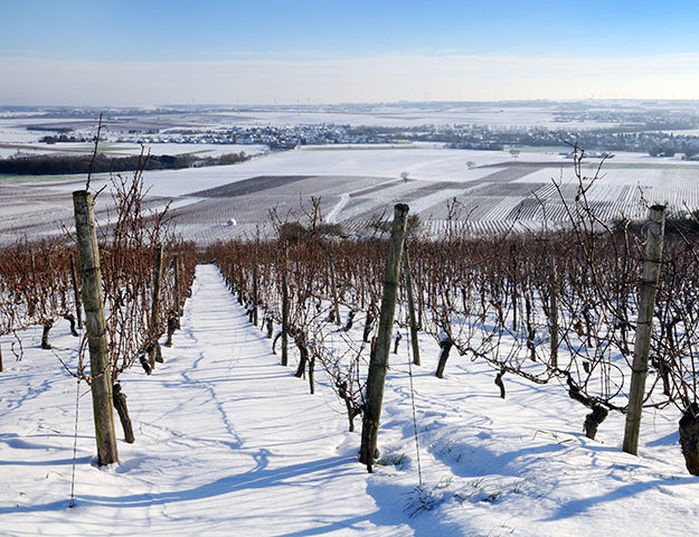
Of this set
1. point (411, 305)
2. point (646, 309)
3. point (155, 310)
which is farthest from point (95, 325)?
point (411, 305)

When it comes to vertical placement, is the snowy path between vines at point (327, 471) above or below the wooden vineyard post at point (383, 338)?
below

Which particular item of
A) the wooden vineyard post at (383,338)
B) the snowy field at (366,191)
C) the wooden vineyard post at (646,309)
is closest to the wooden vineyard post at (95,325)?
the wooden vineyard post at (383,338)

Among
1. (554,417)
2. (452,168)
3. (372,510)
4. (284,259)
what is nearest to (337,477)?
(372,510)

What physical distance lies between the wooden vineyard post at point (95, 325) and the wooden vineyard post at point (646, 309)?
338 centimetres

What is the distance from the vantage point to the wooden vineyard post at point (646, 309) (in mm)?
3443

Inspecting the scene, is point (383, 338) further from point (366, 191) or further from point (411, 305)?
point (366, 191)

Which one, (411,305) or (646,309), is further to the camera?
(411,305)

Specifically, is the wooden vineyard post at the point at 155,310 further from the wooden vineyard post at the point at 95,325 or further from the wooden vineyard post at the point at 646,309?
the wooden vineyard post at the point at 646,309

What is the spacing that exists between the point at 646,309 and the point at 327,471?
2324mm

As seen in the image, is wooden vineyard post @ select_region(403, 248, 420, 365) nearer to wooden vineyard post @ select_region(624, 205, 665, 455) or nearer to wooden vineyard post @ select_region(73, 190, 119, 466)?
wooden vineyard post @ select_region(624, 205, 665, 455)

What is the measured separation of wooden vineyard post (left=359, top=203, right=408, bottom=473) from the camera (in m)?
3.70

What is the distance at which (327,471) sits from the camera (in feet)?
12.6

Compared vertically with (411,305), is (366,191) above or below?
above

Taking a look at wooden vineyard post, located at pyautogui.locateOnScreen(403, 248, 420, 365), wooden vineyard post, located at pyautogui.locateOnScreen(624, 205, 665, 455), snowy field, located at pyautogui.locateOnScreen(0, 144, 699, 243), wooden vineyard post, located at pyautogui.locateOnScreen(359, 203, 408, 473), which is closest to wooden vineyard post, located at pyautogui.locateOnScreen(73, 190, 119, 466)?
wooden vineyard post, located at pyautogui.locateOnScreen(359, 203, 408, 473)
